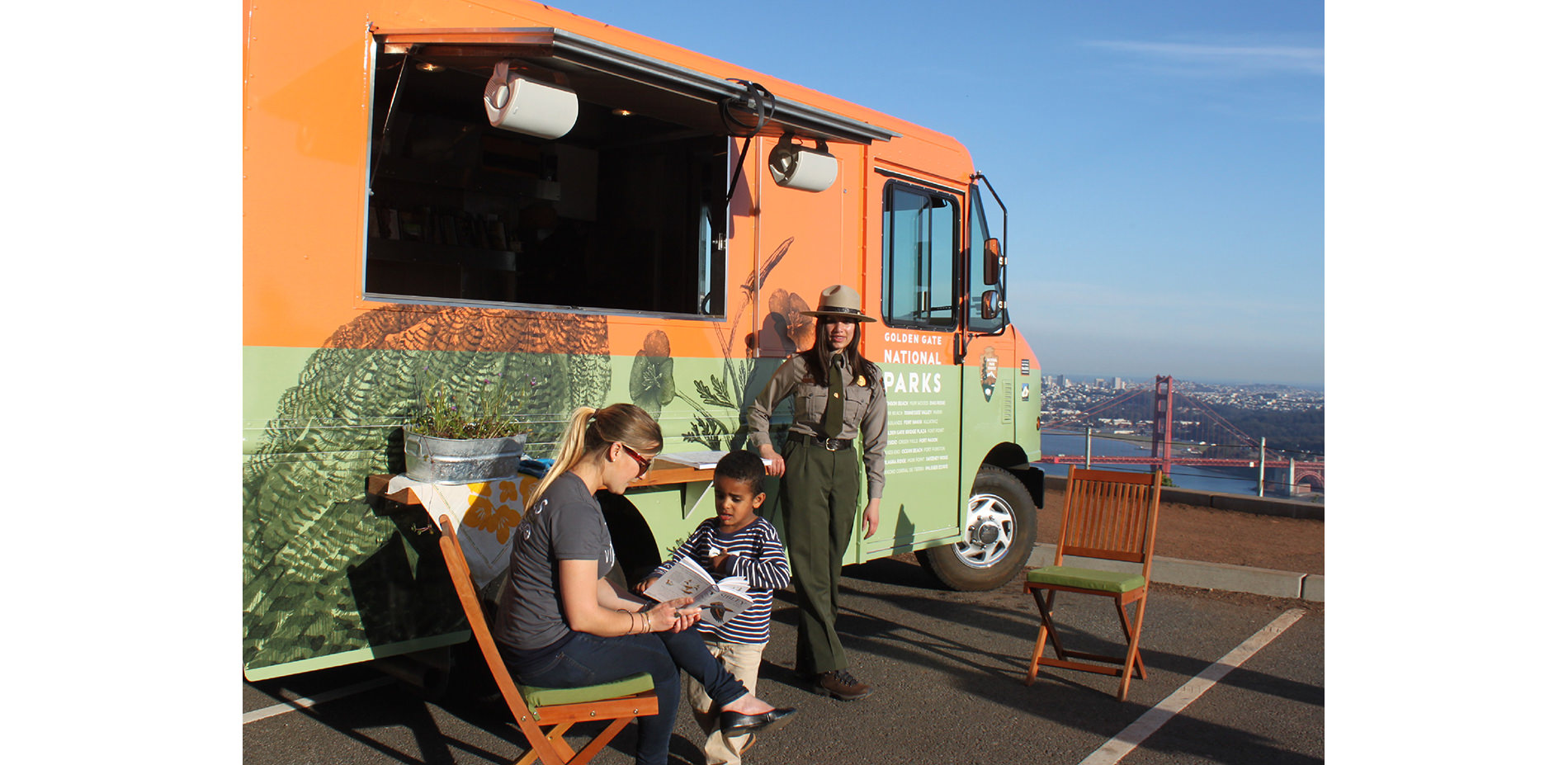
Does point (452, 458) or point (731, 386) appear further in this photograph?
point (731, 386)

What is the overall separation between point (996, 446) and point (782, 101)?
129 inches

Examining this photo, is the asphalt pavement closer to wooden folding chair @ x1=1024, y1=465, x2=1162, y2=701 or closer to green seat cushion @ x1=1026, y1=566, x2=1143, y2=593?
wooden folding chair @ x1=1024, y1=465, x2=1162, y2=701

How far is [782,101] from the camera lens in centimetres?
438

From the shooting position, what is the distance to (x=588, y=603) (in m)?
3.01

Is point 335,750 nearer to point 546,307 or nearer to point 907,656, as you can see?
point 546,307

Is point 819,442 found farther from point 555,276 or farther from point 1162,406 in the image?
point 1162,406

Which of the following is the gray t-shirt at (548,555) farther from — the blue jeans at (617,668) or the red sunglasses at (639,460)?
the red sunglasses at (639,460)

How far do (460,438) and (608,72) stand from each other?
1429 millimetres

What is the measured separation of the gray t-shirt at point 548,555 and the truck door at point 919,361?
2.56 metres

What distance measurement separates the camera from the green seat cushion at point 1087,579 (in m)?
4.50

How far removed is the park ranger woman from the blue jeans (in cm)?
131

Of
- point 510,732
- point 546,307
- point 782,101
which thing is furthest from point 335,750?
point 782,101

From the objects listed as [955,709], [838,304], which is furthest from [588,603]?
[838,304]

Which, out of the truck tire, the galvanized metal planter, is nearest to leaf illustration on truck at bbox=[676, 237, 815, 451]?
the galvanized metal planter
